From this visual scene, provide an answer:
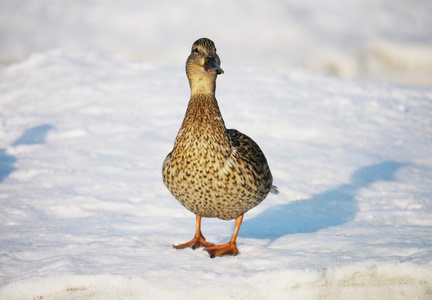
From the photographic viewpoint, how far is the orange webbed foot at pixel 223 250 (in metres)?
4.62

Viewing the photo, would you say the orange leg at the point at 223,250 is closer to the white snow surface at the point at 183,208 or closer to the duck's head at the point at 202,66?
the white snow surface at the point at 183,208

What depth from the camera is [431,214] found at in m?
6.21

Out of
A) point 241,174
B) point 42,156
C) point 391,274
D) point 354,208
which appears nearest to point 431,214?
point 354,208

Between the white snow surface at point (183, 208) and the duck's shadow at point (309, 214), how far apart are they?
0.02 m

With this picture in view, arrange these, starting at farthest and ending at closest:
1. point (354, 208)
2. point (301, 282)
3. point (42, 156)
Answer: point (42, 156), point (354, 208), point (301, 282)

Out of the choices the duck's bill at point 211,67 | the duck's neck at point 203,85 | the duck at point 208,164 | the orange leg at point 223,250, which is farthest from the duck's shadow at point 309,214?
the duck's bill at point 211,67

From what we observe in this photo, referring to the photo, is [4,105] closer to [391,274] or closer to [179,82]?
[179,82]

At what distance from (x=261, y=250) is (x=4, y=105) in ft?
24.7

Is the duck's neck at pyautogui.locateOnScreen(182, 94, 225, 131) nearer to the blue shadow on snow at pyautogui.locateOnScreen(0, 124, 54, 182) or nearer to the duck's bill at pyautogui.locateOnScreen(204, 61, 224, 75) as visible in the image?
the duck's bill at pyautogui.locateOnScreen(204, 61, 224, 75)

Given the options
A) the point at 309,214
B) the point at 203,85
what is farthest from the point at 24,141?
the point at 203,85

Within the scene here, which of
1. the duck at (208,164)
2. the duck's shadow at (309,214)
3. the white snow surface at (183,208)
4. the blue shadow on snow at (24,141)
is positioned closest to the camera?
the white snow surface at (183,208)

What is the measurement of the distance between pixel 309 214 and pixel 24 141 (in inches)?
193

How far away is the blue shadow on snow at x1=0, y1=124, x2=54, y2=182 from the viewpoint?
753 centimetres

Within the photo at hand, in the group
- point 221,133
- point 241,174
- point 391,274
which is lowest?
point 391,274
